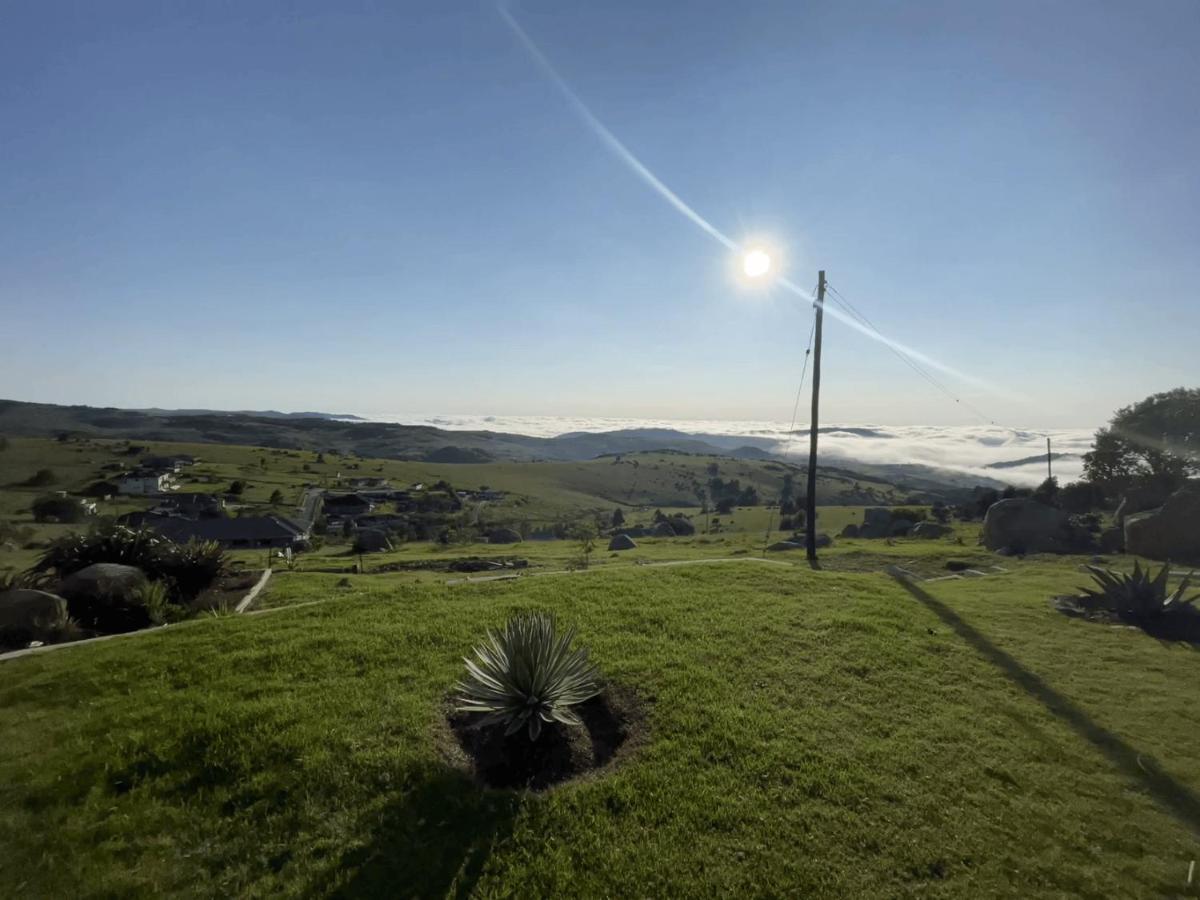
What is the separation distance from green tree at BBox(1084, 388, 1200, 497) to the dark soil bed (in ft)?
187

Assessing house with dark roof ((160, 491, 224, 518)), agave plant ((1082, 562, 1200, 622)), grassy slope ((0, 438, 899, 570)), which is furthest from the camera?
grassy slope ((0, 438, 899, 570))

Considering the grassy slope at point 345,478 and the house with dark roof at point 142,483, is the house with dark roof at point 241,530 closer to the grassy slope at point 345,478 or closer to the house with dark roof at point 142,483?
the grassy slope at point 345,478

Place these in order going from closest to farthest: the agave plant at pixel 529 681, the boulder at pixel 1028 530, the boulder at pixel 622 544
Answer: the agave plant at pixel 529 681, the boulder at pixel 1028 530, the boulder at pixel 622 544

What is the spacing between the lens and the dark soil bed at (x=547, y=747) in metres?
6.25

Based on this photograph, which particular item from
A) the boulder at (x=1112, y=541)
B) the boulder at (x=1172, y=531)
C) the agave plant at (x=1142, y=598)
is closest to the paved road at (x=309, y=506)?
the agave plant at (x=1142, y=598)

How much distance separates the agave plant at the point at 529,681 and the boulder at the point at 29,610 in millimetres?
9143

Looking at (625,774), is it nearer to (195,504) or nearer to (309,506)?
(195,504)

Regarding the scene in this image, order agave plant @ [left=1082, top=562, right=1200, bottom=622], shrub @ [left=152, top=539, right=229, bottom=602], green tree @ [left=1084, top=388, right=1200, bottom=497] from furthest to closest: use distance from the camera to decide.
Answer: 1. green tree @ [left=1084, top=388, right=1200, bottom=497]
2. shrub @ [left=152, top=539, right=229, bottom=602]
3. agave plant @ [left=1082, top=562, right=1200, bottom=622]

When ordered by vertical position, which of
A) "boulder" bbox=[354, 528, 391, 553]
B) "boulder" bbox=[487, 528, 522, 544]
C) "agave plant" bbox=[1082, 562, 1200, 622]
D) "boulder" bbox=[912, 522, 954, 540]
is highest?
"agave plant" bbox=[1082, 562, 1200, 622]

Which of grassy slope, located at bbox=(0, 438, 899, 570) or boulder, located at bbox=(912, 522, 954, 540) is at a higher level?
boulder, located at bbox=(912, 522, 954, 540)

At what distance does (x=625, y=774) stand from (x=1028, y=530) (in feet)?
107

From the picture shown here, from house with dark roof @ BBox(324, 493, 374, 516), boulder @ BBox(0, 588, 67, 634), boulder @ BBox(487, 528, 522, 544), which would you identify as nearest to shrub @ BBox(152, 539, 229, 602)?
boulder @ BBox(0, 588, 67, 634)

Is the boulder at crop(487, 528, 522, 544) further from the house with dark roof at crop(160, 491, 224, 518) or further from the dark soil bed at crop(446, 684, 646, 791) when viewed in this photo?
the dark soil bed at crop(446, 684, 646, 791)

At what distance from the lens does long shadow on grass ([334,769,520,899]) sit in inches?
185
